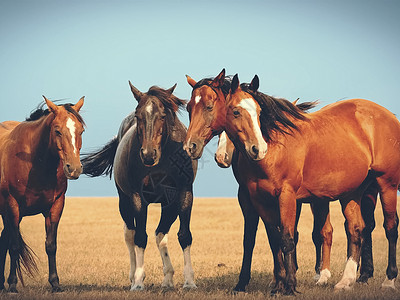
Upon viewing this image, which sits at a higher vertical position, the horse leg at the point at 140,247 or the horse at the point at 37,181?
the horse at the point at 37,181

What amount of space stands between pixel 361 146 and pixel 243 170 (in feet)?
6.94

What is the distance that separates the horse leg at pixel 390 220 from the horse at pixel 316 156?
0.02m

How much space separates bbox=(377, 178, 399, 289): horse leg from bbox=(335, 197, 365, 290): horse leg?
1.56 ft

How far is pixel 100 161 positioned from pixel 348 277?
5549mm

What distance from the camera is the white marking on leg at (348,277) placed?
839 centimetres

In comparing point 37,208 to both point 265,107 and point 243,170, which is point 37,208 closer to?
point 243,170

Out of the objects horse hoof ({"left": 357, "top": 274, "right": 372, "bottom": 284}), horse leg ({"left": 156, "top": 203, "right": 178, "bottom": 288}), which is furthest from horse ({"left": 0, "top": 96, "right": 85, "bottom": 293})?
horse hoof ({"left": 357, "top": 274, "right": 372, "bottom": 284})

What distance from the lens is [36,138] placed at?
8.95 metres

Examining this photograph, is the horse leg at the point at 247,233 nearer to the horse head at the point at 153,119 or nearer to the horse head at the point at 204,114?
the horse head at the point at 204,114

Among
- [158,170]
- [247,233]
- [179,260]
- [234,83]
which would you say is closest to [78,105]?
[158,170]

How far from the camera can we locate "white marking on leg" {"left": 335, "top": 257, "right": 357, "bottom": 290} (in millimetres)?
Answer: 8391

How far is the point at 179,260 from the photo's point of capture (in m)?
14.7

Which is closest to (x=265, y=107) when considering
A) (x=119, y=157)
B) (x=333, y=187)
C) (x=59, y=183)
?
(x=333, y=187)

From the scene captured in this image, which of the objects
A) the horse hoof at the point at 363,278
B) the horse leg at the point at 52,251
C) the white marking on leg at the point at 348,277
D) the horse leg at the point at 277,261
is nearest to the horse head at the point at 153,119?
the horse leg at the point at 277,261
